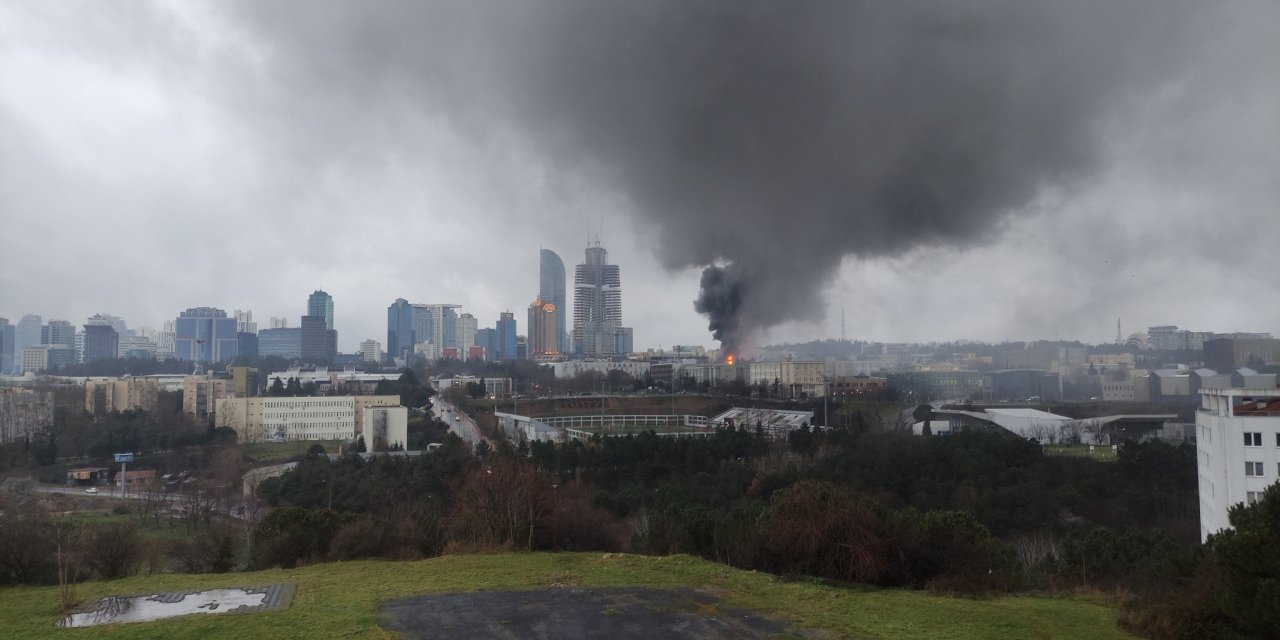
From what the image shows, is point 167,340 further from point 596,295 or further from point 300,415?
point 300,415

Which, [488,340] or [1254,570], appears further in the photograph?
[488,340]

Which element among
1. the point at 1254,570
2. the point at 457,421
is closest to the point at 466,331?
the point at 457,421

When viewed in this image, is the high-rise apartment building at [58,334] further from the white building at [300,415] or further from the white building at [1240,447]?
the white building at [1240,447]

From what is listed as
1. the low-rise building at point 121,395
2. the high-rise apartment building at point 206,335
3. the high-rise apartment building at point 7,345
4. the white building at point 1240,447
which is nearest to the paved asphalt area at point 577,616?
the white building at point 1240,447

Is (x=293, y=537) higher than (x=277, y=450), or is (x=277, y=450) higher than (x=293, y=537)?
(x=293, y=537)

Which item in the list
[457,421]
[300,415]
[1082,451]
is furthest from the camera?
[300,415]

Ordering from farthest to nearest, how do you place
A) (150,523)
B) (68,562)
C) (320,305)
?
(320,305) → (150,523) → (68,562)

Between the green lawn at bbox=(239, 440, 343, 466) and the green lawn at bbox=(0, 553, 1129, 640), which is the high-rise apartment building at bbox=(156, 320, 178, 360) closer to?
the green lawn at bbox=(239, 440, 343, 466)
